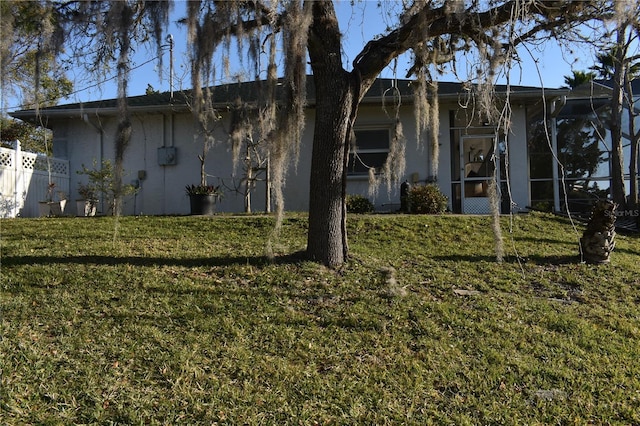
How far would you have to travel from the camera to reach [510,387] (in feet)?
11.1

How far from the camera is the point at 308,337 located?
155 inches

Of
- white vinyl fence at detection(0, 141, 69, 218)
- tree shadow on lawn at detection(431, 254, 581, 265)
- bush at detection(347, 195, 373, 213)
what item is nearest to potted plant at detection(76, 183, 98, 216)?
white vinyl fence at detection(0, 141, 69, 218)

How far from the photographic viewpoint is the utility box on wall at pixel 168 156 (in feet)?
39.7

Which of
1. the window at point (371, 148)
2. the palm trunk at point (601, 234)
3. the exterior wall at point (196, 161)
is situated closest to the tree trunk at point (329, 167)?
the palm trunk at point (601, 234)

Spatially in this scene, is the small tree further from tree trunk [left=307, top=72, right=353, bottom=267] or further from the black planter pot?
tree trunk [left=307, top=72, right=353, bottom=267]

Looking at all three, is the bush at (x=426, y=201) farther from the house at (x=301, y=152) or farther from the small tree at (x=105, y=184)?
the small tree at (x=105, y=184)

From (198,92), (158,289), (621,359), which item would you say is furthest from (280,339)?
(621,359)

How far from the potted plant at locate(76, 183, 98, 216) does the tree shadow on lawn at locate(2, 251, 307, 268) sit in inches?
220

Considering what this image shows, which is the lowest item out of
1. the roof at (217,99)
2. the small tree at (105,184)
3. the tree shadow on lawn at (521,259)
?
the tree shadow on lawn at (521,259)

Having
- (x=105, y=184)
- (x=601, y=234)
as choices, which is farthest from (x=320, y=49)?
(x=105, y=184)

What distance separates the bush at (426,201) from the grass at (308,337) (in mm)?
3181

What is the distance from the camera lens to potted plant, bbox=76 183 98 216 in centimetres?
1092

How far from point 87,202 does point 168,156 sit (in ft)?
7.54

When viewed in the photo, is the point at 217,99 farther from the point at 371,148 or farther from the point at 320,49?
the point at 320,49
